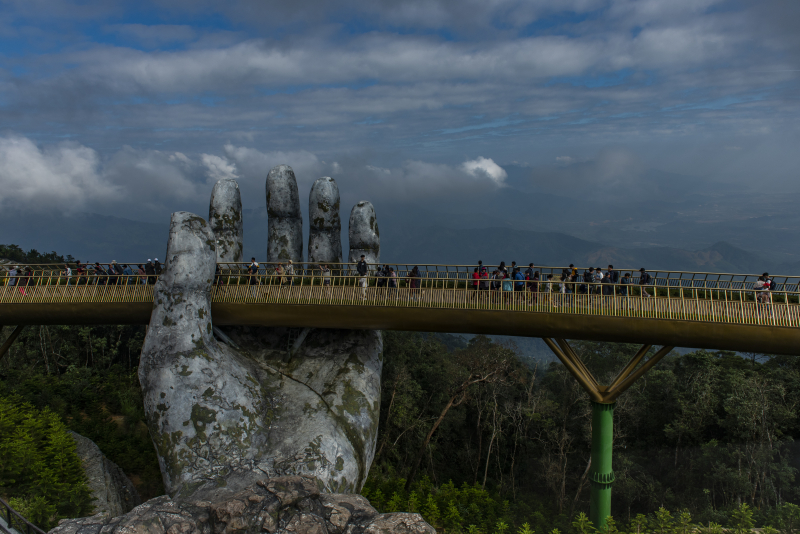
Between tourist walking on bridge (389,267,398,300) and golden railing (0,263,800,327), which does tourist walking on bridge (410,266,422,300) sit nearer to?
golden railing (0,263,800,327)

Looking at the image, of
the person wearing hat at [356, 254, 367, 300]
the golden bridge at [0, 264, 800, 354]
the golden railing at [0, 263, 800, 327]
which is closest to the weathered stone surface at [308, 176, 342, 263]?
the golden bridge at [0, 264, 800, 354]

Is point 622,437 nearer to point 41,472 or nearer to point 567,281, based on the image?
point 567,281

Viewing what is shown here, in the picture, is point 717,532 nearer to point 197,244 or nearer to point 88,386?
point 197,244

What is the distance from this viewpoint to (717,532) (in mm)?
12484

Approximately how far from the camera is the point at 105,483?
18250 mm

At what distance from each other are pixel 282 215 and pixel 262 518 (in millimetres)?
15605

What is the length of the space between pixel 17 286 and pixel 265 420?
12978 millimetres

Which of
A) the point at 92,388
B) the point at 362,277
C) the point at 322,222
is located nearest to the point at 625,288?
the point at 362,277

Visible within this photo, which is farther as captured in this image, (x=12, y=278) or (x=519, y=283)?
(x=12, y=278)

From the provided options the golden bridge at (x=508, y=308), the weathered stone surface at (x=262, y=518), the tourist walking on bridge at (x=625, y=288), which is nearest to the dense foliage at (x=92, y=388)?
the golden bridge at (x=508, y=308)

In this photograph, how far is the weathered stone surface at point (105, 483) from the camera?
17.5 metres

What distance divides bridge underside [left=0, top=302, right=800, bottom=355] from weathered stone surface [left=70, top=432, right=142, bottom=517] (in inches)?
208

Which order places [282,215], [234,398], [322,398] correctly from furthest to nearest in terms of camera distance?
[282,215], [322,398], [234,398]

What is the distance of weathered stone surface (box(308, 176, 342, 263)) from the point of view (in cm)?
2258
